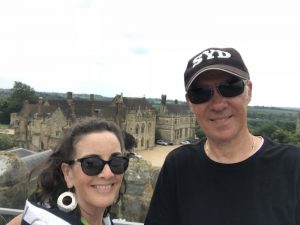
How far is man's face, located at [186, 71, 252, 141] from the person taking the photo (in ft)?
9.43

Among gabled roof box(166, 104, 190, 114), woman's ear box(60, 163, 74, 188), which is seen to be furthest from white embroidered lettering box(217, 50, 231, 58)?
gabled roof box(166, 104, 190, 114)

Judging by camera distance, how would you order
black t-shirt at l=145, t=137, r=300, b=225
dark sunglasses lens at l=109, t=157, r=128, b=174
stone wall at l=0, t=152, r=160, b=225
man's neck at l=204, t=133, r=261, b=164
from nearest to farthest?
black t-shirt at l=145, t=137, r=300, b=225, man's neck at l=204, t=133, r=261, b=164, dark sunglasses lens at l=109, t=157, r=128, b=174, stone wall at l=0, t=152, r=160, b=225

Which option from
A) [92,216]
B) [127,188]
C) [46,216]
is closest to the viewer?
[46,216]

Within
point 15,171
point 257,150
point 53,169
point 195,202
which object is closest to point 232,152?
point 257,150

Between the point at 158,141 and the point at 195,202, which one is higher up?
the point at 195,202

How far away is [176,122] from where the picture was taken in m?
68.7

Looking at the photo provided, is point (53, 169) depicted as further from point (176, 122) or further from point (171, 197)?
point (176, 122)

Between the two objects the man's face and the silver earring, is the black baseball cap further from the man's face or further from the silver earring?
the silver earring

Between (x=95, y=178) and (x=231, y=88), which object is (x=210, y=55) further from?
(x=95, y=178)

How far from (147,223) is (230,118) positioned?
1.06 meters

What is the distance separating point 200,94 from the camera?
288 centimetres

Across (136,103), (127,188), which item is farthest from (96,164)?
(136,103)

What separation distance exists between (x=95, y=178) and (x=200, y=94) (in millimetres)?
1036

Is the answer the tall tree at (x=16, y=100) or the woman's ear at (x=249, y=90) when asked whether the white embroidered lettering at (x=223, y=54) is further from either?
the tall tree at (x=16, y=100)
